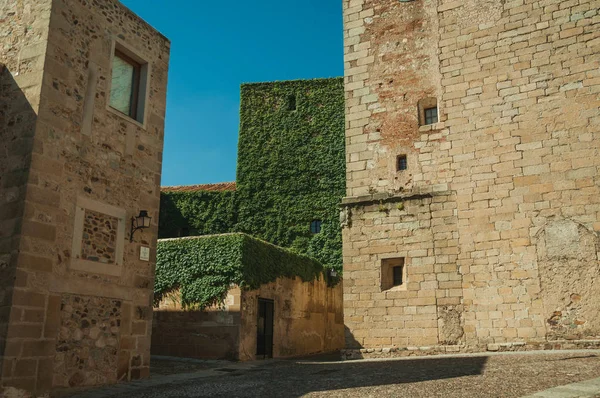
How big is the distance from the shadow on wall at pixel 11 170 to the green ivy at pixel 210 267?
231 inches

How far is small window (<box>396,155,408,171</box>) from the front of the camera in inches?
468

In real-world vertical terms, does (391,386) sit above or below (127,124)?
below

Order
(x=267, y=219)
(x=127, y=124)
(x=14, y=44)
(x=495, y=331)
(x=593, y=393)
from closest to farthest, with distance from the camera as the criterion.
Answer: (x=593, y=393) < (x=14, y=44) < (x=127, y=124) < (x=495, y=331) < (x=267, y=219)

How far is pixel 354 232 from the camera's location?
1195 centimetres

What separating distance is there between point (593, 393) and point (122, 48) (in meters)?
7.78

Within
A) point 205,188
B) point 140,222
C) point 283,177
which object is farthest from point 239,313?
point 205,188

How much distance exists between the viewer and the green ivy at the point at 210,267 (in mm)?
12047

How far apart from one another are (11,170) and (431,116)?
8.41 m

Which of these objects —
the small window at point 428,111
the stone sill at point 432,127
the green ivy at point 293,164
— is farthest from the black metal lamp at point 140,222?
the green ivy at point 293,164

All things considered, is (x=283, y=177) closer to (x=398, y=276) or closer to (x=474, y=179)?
(x=398, y=276)

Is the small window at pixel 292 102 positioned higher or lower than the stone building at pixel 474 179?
higher

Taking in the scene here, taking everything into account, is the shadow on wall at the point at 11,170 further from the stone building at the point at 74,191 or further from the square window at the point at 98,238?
the square window at the point at 98,238

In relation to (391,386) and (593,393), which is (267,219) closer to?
(391,386)

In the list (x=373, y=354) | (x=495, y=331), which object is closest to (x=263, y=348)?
(x=373, y=354)
